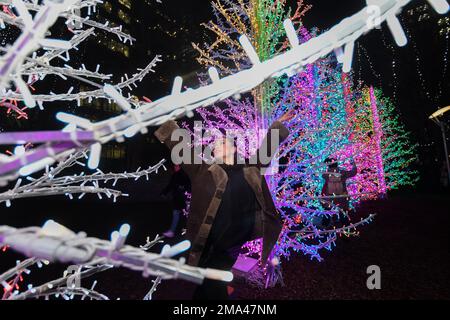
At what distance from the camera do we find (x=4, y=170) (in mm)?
734

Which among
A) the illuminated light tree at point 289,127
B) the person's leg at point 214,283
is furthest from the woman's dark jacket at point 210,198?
the illuminated light tree at point 289,127

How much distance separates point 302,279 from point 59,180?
159 inches

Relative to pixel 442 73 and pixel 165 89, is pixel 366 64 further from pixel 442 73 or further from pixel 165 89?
pixel 165 89

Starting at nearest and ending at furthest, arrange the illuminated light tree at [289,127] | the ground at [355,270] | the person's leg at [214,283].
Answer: the person's leg at [214,283]
the ground at [355,270]
the illuminated light tree at [289,127]

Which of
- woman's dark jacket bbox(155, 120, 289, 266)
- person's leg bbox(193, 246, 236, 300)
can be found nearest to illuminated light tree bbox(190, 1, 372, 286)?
woman's dark jacket bbox(155, 120, 289, 266)

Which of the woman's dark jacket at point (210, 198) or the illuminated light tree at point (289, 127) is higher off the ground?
the illuminated light tree at point (289, 127)

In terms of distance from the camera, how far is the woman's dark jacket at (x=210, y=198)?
7.75 ft

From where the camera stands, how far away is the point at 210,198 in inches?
97.5

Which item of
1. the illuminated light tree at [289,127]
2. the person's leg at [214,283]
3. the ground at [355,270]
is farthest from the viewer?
the illuminated light tree at [289,127]

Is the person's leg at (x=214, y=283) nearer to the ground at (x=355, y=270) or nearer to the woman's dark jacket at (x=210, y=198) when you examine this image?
the woman's dark jacket at (x=210, y=198)

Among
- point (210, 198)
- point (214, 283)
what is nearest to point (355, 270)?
point (214, 283)

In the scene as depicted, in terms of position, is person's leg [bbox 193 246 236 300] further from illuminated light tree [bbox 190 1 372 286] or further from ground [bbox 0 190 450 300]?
illuminated light tree [bbox 190 1 372 286]
